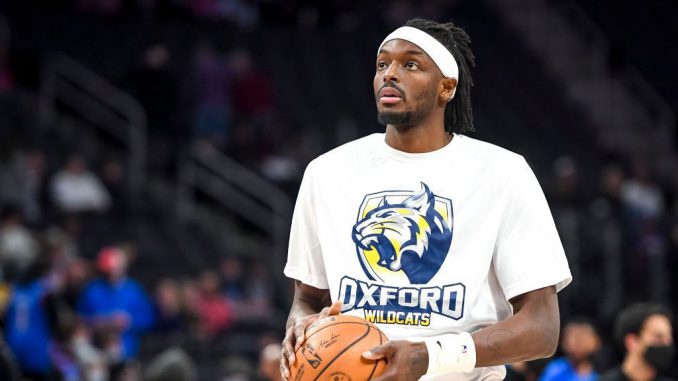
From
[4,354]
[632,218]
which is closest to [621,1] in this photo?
[632,218]

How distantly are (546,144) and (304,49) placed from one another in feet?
12.3

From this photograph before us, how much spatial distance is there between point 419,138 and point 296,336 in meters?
0.85

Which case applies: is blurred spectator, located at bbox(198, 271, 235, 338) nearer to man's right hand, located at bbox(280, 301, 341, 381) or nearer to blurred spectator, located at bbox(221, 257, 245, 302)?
blurred spectator, located at bbox(221, 257, 245, 302)

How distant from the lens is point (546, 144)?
1814 centimetres

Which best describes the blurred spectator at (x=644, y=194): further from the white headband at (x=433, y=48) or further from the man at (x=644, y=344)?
the white headband at (x=433, y=48)

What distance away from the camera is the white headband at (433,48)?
4.46m

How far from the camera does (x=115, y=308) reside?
41.0 feet

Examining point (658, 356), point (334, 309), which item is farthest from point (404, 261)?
point (658, 356)

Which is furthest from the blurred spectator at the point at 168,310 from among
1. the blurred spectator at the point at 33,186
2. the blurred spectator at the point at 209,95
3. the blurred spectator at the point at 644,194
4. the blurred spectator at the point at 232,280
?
the blurred spectator at the point at 644,194

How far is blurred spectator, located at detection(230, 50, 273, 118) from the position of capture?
17.7 meters

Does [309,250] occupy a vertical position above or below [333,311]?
above

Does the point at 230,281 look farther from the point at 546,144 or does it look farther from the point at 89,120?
the point at 546,144

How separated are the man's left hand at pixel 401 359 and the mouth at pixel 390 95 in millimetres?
868

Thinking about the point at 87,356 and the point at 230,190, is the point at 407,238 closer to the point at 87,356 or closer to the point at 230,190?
the point at 87,356
